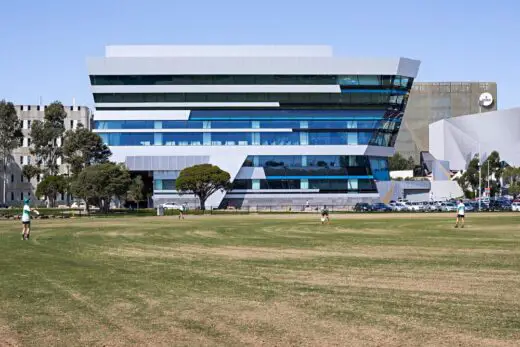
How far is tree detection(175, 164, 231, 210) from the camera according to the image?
11462 cm

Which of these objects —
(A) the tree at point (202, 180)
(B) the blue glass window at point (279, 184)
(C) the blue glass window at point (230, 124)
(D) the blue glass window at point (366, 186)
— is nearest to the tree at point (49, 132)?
(C) the blue glass window at point (230, 124)

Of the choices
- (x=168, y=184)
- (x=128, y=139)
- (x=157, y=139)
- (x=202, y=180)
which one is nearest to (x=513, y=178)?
(x=168, y=184)

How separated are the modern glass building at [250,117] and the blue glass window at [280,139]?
18 cm

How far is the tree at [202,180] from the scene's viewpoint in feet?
376

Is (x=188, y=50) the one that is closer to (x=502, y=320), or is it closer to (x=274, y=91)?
(x=274, y=91)

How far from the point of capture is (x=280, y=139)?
434 ft

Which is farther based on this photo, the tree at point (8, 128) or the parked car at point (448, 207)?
the tree at point (8, 128)

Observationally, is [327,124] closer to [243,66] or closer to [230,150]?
[230,150]

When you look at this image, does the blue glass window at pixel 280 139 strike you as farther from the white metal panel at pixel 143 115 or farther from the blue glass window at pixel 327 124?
the white metal panel at pixel 143 115

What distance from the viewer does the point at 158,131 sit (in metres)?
132

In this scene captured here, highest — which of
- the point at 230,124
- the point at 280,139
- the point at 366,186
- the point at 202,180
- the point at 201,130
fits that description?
the point at 230,124

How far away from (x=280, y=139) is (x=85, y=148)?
113ft

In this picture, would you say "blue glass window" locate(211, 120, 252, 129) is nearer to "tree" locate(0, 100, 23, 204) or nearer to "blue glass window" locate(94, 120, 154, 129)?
"blue glass window" locate(94, 120, 154, 129)

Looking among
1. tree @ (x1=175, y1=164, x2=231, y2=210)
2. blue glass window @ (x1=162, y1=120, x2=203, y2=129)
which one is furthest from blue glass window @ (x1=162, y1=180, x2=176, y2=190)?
tree @ (x1=175, y1=164, x2=231, y2=210)
